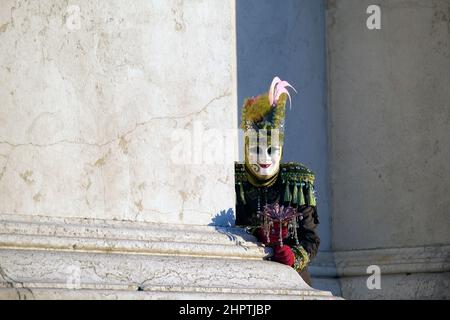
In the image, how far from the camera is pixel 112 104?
693 centimetres

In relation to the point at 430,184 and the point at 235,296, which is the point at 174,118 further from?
the point at 430,184

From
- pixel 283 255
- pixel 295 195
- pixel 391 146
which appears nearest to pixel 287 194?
pixel 295 195

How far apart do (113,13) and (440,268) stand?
4.17 meters

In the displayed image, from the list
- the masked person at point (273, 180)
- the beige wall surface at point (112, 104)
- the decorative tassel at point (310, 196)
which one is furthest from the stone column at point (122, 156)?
the decorative tassel at point (310, 196)

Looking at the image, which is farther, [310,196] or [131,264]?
[310,196]

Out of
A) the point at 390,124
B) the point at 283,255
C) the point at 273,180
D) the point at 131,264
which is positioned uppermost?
the point at 390,124

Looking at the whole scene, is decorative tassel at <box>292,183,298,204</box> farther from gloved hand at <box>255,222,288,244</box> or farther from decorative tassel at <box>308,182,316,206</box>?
gloved hand at <box>255,222,288,244</box>

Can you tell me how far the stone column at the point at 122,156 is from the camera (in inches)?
256

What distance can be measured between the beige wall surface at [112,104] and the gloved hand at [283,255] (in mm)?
462

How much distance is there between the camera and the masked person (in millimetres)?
8742

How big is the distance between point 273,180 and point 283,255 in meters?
1.32

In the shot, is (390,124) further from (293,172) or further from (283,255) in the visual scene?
(283,255)

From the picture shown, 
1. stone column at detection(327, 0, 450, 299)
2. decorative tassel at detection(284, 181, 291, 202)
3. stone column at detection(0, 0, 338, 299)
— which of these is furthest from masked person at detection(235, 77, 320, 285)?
stone column at detection(327, 0, 450, 299)

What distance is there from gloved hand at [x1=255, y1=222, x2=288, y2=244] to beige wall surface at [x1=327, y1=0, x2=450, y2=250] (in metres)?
2.51
